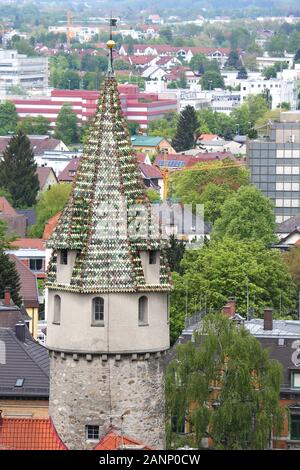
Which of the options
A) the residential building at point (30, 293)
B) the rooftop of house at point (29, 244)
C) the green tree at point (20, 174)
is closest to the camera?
the residential building at point (30, 293)

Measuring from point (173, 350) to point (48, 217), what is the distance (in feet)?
244

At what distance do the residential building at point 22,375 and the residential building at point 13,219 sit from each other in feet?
211

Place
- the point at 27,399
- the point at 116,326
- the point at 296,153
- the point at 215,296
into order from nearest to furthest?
the point at 116,326 < the point at 27,399 < the point at 215,296 < the point at 296,153

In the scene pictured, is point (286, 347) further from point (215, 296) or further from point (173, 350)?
point (215, 296)

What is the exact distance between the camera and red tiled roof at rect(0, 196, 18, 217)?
14240 cm

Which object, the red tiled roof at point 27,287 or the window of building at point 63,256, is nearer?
the window of building at point 63,256

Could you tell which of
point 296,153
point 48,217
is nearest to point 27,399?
point 48,217

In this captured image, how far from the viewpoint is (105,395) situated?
4328 cm

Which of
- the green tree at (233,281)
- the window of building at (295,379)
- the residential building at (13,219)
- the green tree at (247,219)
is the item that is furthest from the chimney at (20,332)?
the residential building at (13,219)

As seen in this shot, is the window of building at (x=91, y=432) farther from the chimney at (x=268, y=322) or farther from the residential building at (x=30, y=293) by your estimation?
the residential building at (x=30, y=293)

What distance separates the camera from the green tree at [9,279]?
89.0m

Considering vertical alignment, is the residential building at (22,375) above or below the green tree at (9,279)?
below

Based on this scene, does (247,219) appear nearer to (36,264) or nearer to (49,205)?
(36,264)

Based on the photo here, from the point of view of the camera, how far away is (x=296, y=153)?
160m
